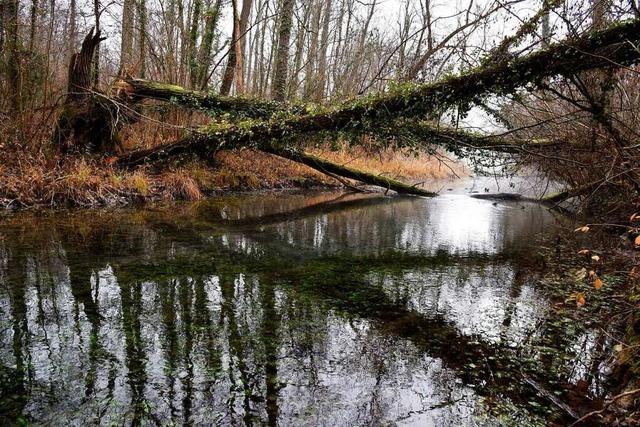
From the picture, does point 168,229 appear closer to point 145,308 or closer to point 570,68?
point 145,308

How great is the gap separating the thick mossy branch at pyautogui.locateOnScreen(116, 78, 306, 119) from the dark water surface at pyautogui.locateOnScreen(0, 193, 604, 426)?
12.7 ft

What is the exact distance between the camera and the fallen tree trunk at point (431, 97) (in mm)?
5160

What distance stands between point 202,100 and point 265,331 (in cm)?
778

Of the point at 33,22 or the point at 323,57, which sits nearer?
the point at 33,22

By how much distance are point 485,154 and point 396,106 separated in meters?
2.63

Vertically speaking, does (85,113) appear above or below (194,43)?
below

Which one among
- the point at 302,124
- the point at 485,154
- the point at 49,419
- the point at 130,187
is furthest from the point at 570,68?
the point at 130,187

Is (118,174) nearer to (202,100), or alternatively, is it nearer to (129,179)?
(129,179)

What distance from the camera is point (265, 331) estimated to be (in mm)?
3482

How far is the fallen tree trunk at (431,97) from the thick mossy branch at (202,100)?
0.84 meters

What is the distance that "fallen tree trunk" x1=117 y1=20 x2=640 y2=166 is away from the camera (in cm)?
516

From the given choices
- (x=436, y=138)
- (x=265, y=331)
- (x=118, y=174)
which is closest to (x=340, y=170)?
(x=436, y=138)

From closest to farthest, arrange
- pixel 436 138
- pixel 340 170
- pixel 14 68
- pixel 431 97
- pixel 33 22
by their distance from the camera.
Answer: pixel 431 97, pixel 436 138, pixel 14 68, pixel 33 22, pixel 340 170

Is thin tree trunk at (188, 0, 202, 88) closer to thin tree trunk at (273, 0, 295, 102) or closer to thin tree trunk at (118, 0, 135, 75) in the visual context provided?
thin tree trunk at (118, 0, 135, 75)
